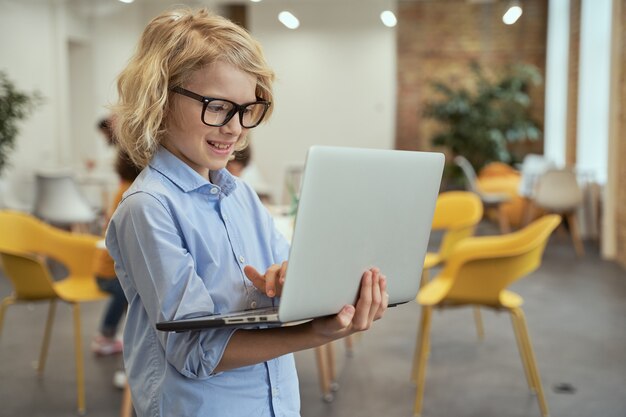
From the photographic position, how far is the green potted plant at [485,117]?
33.6 feet

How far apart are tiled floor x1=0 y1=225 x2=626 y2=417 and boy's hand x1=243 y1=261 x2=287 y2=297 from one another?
2213 millimetres

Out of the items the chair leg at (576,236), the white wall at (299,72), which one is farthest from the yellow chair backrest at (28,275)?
the white wall at (299,72)

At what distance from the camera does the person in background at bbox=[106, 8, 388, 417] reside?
1163mm

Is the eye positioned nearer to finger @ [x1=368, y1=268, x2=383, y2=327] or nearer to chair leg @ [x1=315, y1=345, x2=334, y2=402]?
finger @ [x1=368, y1=268, x2=383, y2=327]

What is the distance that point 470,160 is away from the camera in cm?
1048

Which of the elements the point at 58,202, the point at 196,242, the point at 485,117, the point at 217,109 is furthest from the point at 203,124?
the point at 485,117

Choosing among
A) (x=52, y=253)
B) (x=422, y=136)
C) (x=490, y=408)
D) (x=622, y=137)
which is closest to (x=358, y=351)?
(x=490, y=408)

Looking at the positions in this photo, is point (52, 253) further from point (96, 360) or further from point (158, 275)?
point (158, 275)

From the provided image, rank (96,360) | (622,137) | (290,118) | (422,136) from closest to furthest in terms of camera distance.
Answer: (96,360) < (622,137) < (290,118) < (422,136)

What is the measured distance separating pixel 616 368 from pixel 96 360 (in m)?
2.77

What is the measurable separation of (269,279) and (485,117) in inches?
371

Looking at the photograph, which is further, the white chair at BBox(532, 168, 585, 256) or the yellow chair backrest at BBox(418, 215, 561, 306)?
the white chair at BBox(532, 168, 585, 256)

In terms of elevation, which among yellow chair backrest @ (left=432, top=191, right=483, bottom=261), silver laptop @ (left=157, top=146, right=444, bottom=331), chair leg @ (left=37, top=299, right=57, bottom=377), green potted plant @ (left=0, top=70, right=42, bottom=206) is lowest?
chair leg @ (left=37, top=299, right=57, bottom=377)

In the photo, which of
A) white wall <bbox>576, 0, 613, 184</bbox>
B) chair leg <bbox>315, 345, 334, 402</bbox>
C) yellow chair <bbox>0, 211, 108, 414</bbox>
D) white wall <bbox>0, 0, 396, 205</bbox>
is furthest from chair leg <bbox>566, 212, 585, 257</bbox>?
yellow chair <bbox>0, 211, 108, 414</bbox>
